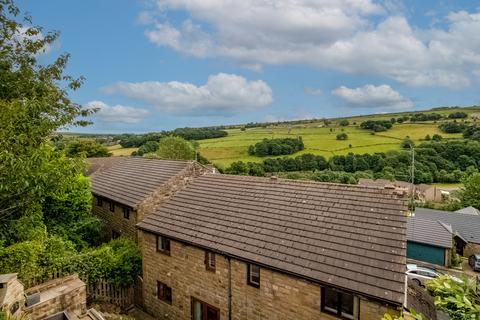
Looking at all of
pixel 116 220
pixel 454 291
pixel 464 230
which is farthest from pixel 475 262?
pixel 454 291

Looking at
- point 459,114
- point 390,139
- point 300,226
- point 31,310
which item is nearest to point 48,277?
point 31,310

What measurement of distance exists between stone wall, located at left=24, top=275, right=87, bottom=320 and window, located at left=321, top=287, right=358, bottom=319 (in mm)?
8759

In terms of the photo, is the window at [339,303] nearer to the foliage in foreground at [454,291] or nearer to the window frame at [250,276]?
the window frame at [250,276]

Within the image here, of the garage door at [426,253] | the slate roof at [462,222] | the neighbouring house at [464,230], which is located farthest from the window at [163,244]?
the neighbouring house at [464,230]

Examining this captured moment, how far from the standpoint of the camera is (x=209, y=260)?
538 inches

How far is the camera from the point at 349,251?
1115 centimetres

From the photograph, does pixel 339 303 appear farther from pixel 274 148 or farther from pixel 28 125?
pixel 274 148

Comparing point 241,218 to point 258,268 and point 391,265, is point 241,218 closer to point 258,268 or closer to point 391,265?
point 258,268

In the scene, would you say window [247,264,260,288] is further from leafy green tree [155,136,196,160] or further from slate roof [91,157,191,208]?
leafy green tree [155,136,196,160]

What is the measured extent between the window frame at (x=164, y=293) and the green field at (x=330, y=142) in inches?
2465

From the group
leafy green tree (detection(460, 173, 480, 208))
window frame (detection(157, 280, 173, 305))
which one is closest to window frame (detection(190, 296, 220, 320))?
window frame (detection(157, 280, 173, 305))

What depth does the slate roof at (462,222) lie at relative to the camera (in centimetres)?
3728

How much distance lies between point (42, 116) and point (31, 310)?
6295 millimetres

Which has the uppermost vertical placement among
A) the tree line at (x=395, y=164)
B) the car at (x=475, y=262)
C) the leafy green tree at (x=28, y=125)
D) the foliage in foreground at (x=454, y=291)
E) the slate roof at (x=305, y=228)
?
the leafy green tree at (x=28, y=125)
